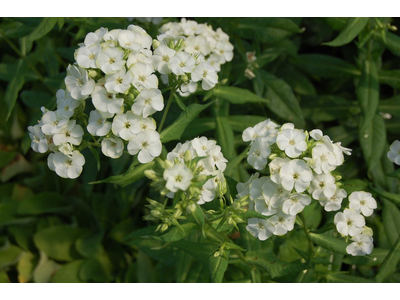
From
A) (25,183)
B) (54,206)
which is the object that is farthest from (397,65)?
(25,183)

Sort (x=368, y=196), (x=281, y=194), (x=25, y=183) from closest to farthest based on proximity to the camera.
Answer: (x=281, y=194) → (x=368, y=196) → (x=25, y=183)

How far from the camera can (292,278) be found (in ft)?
8.94

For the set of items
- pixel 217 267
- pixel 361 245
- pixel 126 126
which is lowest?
pixel 217 267

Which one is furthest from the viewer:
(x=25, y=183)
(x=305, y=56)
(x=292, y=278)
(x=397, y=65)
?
(x=25, y=183)

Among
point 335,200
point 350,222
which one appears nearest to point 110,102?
point 335,200

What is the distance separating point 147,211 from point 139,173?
6.62 ft

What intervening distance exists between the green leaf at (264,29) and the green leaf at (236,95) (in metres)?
0.66

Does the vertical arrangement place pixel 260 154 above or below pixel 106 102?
below

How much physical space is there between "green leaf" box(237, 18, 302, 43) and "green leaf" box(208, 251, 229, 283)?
2153 mm

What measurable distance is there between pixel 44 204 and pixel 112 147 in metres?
2.59

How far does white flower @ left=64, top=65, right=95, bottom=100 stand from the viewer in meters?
1.97

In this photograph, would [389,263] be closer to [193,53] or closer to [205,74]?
[205,74]

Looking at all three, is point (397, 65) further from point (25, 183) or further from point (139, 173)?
point (25, 183)

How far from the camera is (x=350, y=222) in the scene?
7.22ft
